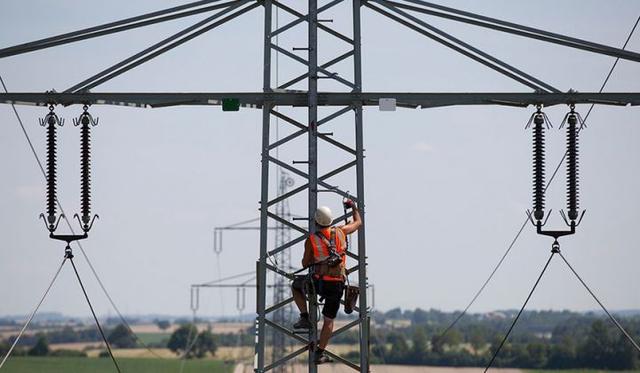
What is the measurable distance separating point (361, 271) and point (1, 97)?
18.9 ft

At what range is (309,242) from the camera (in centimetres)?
2344

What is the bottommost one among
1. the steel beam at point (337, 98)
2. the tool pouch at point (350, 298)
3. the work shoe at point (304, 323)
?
the work shoe at point (304, 323)

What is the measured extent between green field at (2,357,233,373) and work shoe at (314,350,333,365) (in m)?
57.1

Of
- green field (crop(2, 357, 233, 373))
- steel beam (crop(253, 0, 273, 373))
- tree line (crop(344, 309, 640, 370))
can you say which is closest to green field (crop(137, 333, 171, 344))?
tree line (crop(344, 309, 640, 370))

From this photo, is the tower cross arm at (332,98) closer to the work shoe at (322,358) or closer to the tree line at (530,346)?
the work shoe at (322,358)

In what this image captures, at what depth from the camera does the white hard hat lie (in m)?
23.3

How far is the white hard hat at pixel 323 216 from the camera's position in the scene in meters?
23.3

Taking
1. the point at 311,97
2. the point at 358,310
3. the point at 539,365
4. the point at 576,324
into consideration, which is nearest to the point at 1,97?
the point at 311,97

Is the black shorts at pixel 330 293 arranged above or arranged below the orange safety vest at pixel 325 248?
below

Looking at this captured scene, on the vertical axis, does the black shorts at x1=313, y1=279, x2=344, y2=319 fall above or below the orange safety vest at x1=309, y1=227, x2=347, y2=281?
below

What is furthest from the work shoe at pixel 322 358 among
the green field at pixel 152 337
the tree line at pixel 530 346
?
the green field at pixel 152 337

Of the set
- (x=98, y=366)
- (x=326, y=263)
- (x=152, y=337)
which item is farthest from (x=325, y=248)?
(x=152, y=337)

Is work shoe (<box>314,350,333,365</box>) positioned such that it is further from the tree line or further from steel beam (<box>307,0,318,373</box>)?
the tree line

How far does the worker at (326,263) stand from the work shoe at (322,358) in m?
0.27
